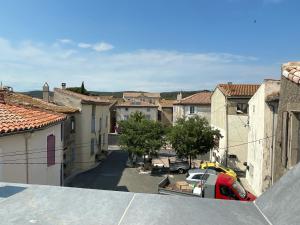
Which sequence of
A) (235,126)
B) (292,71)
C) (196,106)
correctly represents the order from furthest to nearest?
(196,106), (235,126), (292,71)

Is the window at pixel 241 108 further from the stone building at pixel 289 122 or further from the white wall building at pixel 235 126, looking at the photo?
the stone building at pixel 289 122

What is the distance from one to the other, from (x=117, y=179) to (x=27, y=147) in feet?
54.2

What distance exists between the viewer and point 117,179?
26.7 metres

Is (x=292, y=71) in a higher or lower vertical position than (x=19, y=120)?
higher

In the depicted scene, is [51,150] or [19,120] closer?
[19,120]

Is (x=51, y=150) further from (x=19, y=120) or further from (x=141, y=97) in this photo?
(x=141, y=97)

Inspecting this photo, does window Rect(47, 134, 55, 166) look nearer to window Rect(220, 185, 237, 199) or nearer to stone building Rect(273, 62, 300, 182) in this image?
window Rect(220, 185, 237, 199)

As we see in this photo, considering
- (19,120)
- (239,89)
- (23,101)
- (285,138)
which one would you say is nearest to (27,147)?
(19,120)

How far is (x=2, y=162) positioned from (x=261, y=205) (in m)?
9.09

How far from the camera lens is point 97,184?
24656 mm

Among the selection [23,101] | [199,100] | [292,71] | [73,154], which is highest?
[199,100]

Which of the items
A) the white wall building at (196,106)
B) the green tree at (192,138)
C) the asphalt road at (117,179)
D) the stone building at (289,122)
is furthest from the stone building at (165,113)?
the stone building at (289,122)

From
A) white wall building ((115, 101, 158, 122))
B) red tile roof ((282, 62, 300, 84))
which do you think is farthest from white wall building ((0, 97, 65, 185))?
white wall building ((115, 101, 158, 122))

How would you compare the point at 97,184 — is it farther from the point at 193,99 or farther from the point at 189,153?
the point at 193,99
